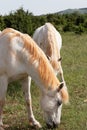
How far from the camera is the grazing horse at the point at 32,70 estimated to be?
16.4ft

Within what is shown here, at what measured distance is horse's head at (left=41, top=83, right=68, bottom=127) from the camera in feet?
16.4

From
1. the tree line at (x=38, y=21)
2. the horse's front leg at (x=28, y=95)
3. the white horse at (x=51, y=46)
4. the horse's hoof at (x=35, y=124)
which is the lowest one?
the tree line at (x=38, y=21)

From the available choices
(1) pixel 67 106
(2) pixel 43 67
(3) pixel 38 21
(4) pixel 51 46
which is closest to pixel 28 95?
(2) pixel 43 67

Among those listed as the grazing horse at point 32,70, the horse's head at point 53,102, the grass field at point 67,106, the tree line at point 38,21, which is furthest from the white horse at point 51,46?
the tree line at point 38,21

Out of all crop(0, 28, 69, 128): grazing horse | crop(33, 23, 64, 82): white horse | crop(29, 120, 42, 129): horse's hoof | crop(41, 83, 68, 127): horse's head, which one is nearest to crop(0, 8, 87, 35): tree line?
crop(33, 23, 64, 82): white horse

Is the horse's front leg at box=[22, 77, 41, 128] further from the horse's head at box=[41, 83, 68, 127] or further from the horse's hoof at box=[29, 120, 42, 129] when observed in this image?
the horse's head at box=[41, 83, 68, 127]

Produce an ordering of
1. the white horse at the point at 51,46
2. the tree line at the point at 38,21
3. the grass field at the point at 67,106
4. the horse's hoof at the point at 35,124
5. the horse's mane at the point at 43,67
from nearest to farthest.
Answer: the horse's mane at the point at 43,67, the horse's hoof at the point at 35,124, the grass field at the point at 67,106, the white horse at the point at 51,46, the tree line at the point at 38,21

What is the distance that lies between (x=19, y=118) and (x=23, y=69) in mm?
1194

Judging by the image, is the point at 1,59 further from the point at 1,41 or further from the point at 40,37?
the point at 40,37

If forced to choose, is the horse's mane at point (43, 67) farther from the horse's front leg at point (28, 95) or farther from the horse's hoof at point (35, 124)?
the horse's hoof at point (35, 124)

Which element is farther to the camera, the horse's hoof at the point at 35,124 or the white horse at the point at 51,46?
the white horse at the point at 51,46

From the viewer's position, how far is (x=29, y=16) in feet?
59.9

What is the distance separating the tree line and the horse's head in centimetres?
1243

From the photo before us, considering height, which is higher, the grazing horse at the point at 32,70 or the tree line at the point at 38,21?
the grazing horse at the point at 32,70
